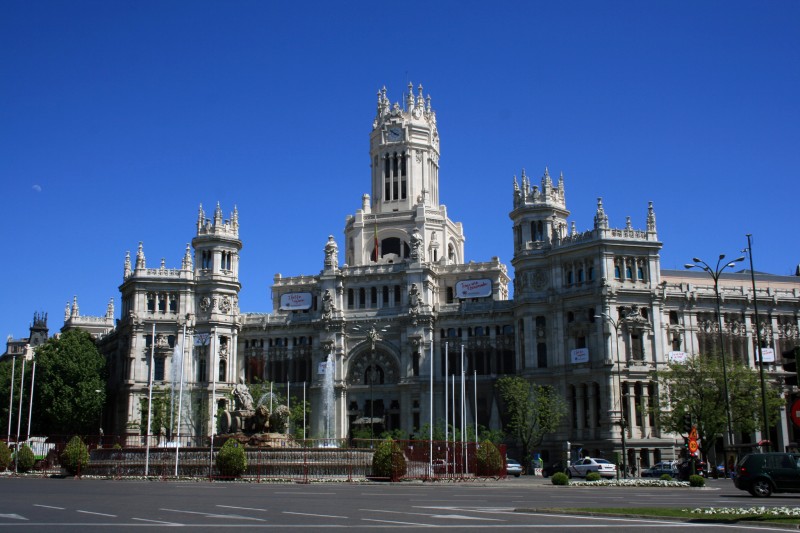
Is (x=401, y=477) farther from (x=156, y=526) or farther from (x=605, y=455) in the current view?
(x=605, y=455)

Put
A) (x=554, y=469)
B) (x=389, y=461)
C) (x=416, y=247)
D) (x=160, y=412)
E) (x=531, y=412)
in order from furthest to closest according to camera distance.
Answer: (x=416, y=247) < (x=160, y=412) < (x=531, y=412) < (x=554, y=469) < (x=389, y=461)

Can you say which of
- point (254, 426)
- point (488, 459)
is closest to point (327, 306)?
point (254, 426)

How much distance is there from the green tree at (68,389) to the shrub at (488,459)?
63.3 m

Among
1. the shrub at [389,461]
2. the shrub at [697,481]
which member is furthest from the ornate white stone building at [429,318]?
the shrub at [389,461]

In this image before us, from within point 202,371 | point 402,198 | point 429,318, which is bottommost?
point 202,371

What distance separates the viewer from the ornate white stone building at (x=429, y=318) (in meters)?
93.4

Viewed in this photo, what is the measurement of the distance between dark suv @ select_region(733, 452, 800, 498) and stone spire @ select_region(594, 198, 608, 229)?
5762 cm

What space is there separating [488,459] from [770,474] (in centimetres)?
2378

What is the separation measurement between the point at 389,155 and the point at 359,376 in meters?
32.0

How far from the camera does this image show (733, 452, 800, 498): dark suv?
3834 centimetres

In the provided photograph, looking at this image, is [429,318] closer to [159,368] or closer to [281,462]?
[159,368]

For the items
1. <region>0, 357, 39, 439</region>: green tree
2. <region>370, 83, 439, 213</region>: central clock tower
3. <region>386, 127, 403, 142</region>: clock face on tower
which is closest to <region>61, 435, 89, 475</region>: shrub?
<region>0, 357, 39, 439</region>: green tree

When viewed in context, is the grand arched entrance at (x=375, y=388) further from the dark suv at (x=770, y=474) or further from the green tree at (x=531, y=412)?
the dark suv at (x=770, y=474)

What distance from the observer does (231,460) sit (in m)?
50.0
